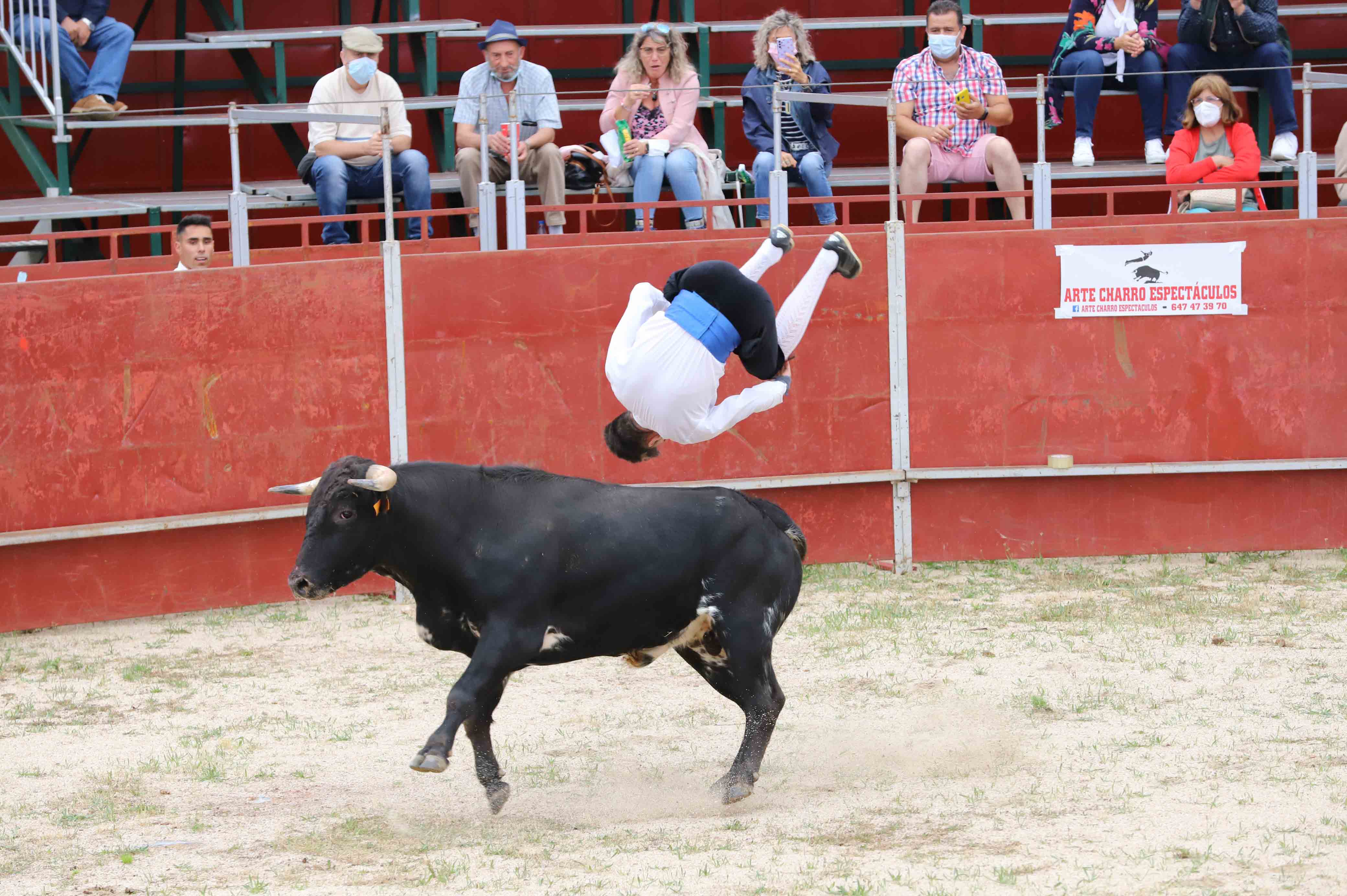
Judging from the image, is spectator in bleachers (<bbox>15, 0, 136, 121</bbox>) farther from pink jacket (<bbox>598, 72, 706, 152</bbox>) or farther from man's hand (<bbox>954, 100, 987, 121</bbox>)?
man's hand (<bbox>954, 100, 987, 121</bbox>)

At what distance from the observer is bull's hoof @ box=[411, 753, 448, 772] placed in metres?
5.82

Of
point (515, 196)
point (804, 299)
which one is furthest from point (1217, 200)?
point (804, 299)

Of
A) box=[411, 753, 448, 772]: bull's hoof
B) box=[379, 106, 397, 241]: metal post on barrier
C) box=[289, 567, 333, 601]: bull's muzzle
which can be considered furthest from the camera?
box=[379, 106, 397, 241]: metal post on barrier

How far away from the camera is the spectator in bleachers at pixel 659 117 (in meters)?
11.0

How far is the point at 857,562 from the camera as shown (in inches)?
428

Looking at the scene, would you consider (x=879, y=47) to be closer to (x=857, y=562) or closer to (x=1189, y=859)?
(x=857, y=562)

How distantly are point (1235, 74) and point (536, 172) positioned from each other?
495 centimetres

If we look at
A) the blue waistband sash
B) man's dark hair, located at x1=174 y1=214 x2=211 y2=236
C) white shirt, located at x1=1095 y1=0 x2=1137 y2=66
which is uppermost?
white shirt, located at x1=1095 y1=0 x2=1137 y2=66

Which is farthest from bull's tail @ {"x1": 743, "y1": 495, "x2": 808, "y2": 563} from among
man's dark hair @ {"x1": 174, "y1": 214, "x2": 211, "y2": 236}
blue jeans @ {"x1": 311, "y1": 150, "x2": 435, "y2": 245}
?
man's dark hair @ {"x1": 174, "y1": 214, "x2": 211, "y2": 236}

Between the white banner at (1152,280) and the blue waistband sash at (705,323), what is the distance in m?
4.29

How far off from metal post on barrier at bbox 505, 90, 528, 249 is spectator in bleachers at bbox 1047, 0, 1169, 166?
3768 mm

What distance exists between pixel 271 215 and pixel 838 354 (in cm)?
542

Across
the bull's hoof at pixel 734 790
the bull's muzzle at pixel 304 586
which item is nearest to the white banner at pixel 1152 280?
the bull's hoof at pixel 734 790

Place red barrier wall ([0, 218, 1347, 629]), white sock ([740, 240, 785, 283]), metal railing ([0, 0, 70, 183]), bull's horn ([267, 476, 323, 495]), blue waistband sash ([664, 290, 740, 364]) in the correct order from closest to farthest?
bull's horn ([267, 476, 323, 495])
blue waistband sash ([664, 290, 740, 364])
white sock ([740, 240, 785, 283])
red barrier wall ([0, 218, 1347, 629])
metal railing ([0, 0, 70, 183])
